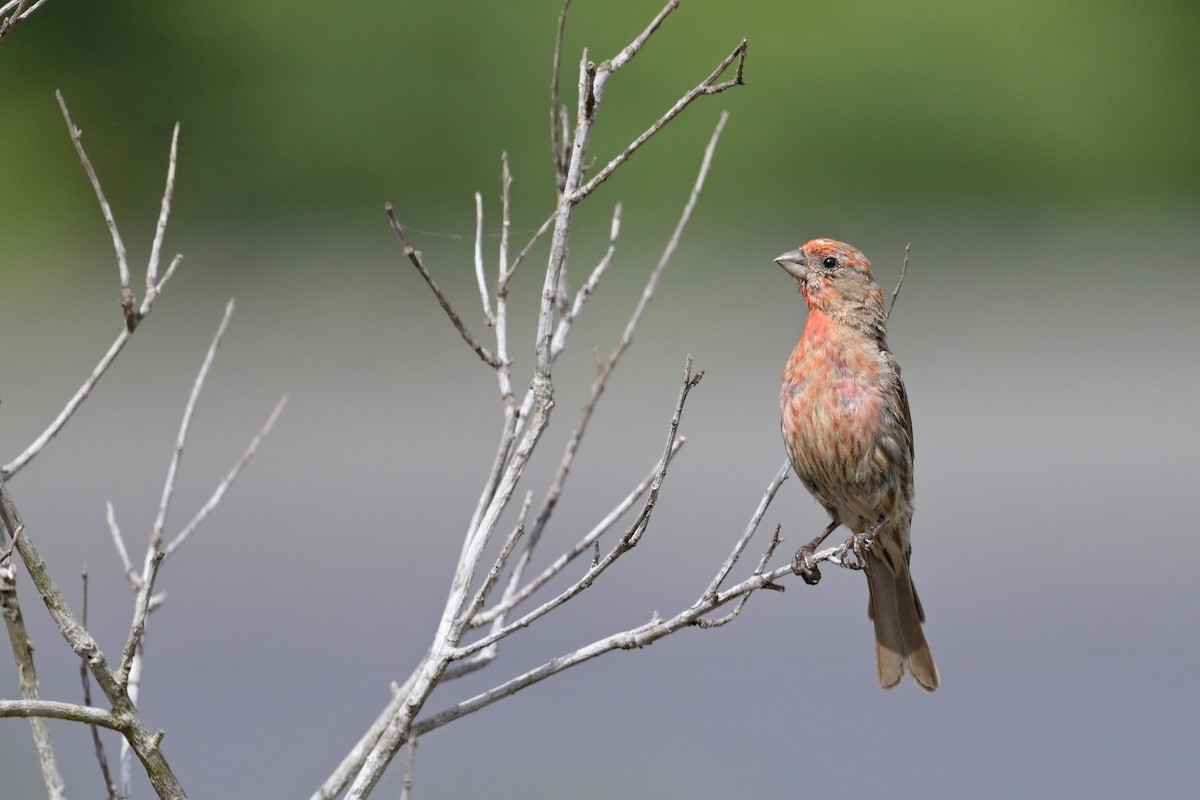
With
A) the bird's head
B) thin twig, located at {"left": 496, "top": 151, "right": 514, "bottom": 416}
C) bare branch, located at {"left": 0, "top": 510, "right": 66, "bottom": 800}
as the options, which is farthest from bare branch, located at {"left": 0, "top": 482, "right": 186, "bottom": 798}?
the bird's head

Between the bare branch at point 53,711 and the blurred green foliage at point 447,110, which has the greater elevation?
the blurred green foliage at point 447,110

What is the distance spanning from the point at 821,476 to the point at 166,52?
39.6 feet

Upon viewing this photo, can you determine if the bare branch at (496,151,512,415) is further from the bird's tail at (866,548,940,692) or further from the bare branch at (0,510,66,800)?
the bird's tail at (866,548,940,692)

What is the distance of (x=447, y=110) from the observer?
1473cm

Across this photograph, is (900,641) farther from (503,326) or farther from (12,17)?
(12,17)

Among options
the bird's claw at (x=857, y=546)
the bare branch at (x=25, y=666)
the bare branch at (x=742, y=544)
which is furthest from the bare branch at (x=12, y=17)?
the bird's claw at (x=857, y=546)

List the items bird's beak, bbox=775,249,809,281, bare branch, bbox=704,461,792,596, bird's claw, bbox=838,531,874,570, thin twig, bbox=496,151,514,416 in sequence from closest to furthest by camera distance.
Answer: bare branch, bbox=704,461,792,596 → thin twig, bbox=496,151,514,416 → bird's claw, bbox=838,531,874,570 → bird's beak, bbox=775,249,809,281

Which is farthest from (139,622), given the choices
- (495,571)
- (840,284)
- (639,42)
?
(840,284)

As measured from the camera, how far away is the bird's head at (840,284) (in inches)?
178

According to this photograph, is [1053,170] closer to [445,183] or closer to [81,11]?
[445,183]

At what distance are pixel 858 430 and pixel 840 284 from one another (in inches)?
18.9

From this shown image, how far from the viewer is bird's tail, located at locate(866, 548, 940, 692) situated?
4512mm

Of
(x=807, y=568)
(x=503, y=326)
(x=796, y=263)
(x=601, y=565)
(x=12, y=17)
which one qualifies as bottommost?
(x=601, y=565)

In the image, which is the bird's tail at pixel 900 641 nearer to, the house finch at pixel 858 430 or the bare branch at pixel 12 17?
the house finch at pixel 858 430
